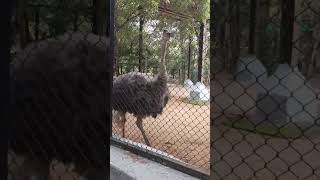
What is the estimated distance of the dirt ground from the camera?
4.48 m

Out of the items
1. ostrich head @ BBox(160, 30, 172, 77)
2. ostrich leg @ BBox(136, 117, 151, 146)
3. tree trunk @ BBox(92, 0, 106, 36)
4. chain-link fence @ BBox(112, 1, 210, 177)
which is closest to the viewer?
tree trunk @ BBox(92, 0, 106, 36)

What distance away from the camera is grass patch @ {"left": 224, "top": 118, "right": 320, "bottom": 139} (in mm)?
1480

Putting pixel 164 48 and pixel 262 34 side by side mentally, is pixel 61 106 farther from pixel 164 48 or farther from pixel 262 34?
pixel 164 48

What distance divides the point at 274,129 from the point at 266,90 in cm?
12

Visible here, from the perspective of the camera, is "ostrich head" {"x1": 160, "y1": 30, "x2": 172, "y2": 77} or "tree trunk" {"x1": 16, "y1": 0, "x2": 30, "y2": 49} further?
"ostrich head" {"x1": 160, "y1": 30, "x2": 172, "y2": 77}

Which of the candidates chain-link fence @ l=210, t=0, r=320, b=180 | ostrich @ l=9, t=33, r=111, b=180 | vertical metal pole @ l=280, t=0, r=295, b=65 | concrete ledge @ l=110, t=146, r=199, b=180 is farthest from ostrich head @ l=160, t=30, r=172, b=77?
vertical metal pole @ l=280, t=0, r=295, b=65

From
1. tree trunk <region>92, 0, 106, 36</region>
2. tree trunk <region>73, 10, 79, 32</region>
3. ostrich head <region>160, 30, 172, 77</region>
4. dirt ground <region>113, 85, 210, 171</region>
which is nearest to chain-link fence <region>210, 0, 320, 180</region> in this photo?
tree trunk <region>92, 0, 106, 36</region>

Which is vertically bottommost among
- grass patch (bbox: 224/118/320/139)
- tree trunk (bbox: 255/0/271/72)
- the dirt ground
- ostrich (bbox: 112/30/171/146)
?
the dirt ground

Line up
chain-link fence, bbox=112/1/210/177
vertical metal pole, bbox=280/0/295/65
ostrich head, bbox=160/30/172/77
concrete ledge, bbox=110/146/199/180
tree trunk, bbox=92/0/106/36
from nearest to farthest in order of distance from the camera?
vertical metal pole, bbox=280/0/295/65
tree trunk, bbox=92/0/106/36
concrete ledge, bbox=110/146/199/180
chain-link fence, bbox=112/1/210/177
ostrich head, bbox=160/30/172/77

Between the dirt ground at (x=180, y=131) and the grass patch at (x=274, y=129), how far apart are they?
234 cm

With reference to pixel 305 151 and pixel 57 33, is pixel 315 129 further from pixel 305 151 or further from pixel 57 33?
pixel 57 33

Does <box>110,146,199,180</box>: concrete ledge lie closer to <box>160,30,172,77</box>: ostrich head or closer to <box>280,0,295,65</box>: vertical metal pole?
<box>160,30,172,77</box>: ostrich head

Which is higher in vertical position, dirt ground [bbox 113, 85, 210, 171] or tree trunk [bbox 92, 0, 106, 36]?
tree trunk [bbox 92, 0, 106, 36]

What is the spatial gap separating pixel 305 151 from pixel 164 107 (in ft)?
13.7
